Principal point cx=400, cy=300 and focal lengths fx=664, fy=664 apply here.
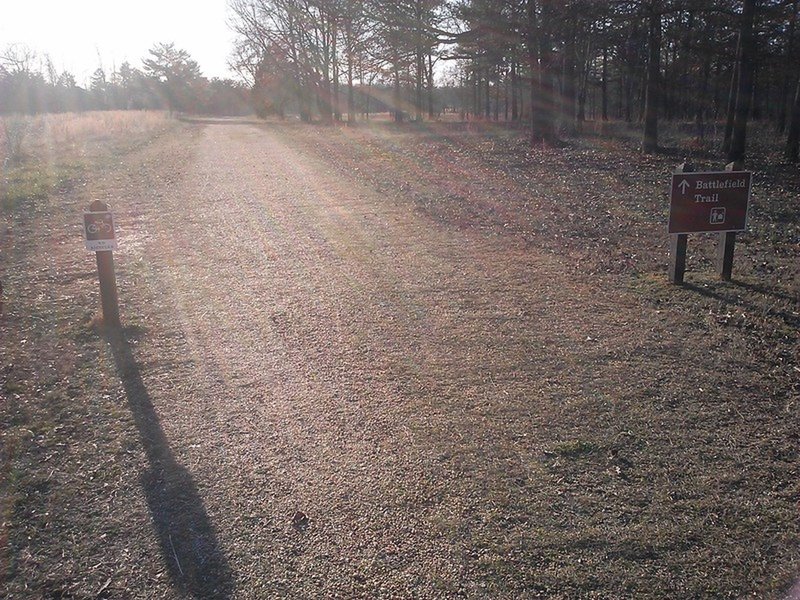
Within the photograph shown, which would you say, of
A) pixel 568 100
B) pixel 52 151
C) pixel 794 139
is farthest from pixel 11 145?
pixel 568 100

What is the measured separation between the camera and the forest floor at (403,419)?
9.73ft

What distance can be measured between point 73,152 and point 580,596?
22744 millimetres

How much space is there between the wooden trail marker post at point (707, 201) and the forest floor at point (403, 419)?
634 mm

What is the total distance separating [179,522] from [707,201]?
5.72m

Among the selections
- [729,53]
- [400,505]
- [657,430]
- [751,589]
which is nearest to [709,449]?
[657,430]

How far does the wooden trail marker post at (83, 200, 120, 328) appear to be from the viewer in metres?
5.66

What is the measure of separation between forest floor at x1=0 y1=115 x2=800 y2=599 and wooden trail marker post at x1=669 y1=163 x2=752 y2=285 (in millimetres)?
634

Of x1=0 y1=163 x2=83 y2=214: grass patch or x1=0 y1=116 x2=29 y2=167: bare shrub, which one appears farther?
x1=0 y1=116 x2=29 y2=167: bare shrub

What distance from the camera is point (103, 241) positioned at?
5.71 meters

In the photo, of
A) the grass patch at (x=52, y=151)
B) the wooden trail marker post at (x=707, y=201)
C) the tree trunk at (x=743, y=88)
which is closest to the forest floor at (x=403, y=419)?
the wooden trail marker post at (x=707, y=201)

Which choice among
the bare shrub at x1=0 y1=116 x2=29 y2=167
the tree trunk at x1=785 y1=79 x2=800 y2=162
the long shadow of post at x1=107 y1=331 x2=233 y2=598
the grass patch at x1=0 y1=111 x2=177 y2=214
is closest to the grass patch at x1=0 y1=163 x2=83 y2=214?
the grass patch at x1=0 y1=111 x2=177 y2=214

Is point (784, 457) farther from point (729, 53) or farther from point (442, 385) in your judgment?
point (729, 53)

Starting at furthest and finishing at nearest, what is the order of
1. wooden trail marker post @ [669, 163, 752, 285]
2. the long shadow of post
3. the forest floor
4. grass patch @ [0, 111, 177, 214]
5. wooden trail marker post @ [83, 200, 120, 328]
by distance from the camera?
grass patch @ [0, 111, 177, 214], wooden trail marker post @ [669, 163, 752, 285], wooden trail marker post @ [83, 200, 120, 328], the forest floor, the long shadow of post

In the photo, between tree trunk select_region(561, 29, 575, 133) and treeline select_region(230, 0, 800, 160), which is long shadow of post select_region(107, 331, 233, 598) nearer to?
treeline select_region(230, 0, 800, 160)
